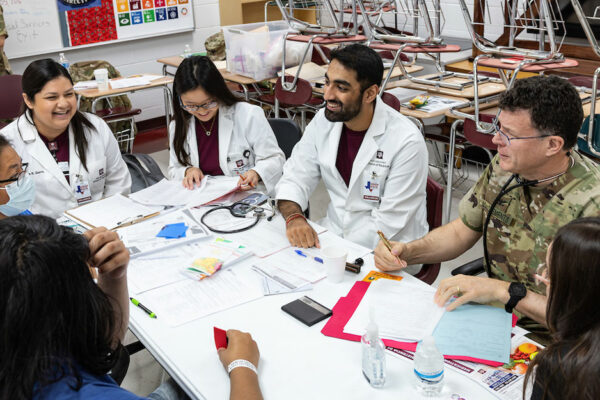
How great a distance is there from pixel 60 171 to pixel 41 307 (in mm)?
1685

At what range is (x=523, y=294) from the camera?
1555 millimetres

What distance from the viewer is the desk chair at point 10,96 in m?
4.16

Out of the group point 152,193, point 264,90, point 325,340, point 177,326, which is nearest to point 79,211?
point 152,193

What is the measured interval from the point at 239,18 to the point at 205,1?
0.44 metres

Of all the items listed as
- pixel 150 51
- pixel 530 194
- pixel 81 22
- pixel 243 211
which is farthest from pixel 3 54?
pixel 530 194

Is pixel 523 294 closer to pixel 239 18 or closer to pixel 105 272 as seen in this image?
pixel 105 272

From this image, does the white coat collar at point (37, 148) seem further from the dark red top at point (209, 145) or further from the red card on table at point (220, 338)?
the red card on table at point (220, 338)

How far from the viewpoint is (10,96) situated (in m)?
4.18

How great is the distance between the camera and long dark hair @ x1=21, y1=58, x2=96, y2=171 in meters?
2.50

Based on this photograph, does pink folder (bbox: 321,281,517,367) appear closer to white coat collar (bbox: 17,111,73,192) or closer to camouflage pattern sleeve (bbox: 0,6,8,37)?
white coat collar (bbox: 17,111,73,192)

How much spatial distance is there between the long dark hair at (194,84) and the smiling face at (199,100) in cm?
1

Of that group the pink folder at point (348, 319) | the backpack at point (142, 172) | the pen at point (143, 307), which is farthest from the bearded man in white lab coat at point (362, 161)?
the backpack at point (142, 172)

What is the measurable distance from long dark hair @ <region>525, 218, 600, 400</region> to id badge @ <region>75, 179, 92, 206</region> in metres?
2.05

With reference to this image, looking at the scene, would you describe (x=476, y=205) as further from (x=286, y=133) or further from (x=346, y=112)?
(x=286, y=133)
